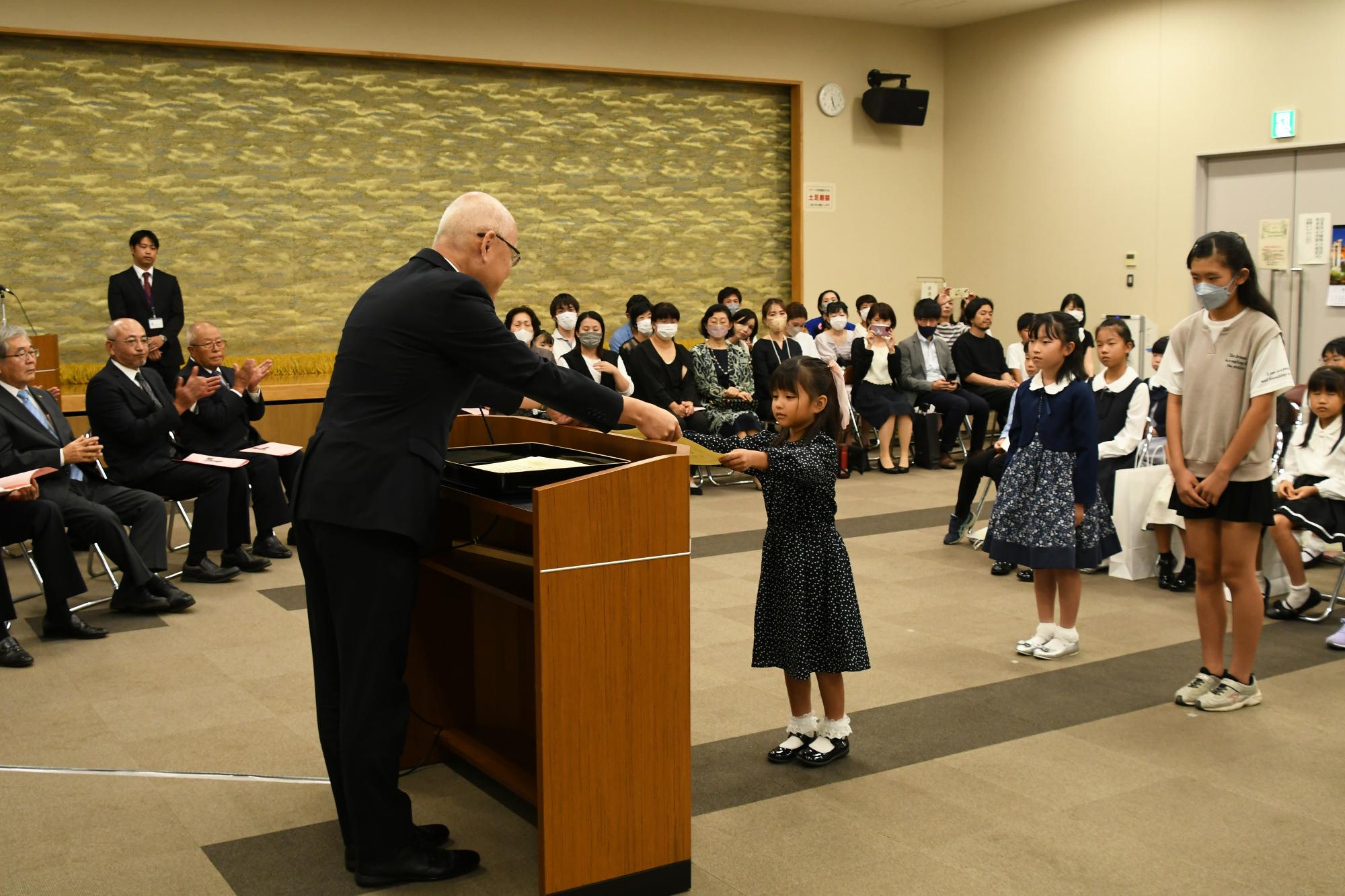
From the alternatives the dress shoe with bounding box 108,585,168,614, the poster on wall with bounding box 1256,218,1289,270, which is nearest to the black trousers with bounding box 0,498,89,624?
the dress shoe with bounding box 108,585,168,614

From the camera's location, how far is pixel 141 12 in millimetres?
9477

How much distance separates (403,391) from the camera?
2.91 meters

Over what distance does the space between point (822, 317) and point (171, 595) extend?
7427 mm

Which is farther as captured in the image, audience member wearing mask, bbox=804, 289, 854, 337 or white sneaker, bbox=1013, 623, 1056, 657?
audience member wearing mask, bbox=804, 289, 854, 337

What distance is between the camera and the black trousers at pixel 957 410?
Answer: 34.2ft

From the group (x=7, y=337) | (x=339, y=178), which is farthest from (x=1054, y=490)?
(x=339, y=178)

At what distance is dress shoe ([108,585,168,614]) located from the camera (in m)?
5.84

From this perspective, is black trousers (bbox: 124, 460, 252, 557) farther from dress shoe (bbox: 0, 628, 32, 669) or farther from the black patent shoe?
the black patent shoe

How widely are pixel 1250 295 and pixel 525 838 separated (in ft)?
9.52

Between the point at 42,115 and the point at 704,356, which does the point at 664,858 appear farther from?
the point at 42,115

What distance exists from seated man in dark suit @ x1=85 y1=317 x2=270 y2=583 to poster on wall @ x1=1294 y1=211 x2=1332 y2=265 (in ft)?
28.2

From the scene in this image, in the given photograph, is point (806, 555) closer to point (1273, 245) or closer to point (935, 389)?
point (935, 389)

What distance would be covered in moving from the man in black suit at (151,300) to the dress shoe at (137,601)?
335 centimetres

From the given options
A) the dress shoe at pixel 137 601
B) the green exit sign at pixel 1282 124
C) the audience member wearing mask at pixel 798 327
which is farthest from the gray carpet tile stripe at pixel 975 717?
the green exit sign at pixel 1282 124
